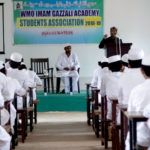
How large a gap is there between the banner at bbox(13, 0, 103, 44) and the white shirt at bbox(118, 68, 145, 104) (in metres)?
7.58

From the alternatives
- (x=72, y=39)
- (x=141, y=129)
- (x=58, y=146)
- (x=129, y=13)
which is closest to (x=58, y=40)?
(x=72, y=39)

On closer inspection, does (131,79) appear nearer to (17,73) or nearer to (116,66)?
(116,66)

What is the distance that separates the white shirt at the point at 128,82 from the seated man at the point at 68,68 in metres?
6.06

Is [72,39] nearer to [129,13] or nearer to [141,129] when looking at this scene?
[129,13]

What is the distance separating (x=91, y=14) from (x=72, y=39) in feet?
3.19

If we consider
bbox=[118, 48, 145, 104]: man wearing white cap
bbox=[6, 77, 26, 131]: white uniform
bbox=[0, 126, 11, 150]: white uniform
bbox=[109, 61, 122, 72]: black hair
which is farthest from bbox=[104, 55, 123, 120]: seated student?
bbox=[0, 126, 11, 150]: white uniform

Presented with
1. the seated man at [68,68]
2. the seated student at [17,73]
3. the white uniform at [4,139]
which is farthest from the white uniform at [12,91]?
the seated man at [68,68]

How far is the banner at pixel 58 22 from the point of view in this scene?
11.7 meters

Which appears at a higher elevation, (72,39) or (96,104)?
(72,39)

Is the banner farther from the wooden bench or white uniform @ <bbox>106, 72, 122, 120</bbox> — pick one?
the wooden bench

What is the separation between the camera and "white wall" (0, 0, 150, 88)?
38.0 feet

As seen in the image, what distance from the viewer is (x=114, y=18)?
11609 mm

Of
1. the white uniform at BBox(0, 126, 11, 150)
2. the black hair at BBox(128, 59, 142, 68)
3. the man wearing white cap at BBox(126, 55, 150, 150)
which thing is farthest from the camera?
the black hair at BBox(128, 59, 142, 68)

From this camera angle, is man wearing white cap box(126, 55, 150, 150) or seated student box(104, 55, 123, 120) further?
seated student box(104, 55, 123, 120)
